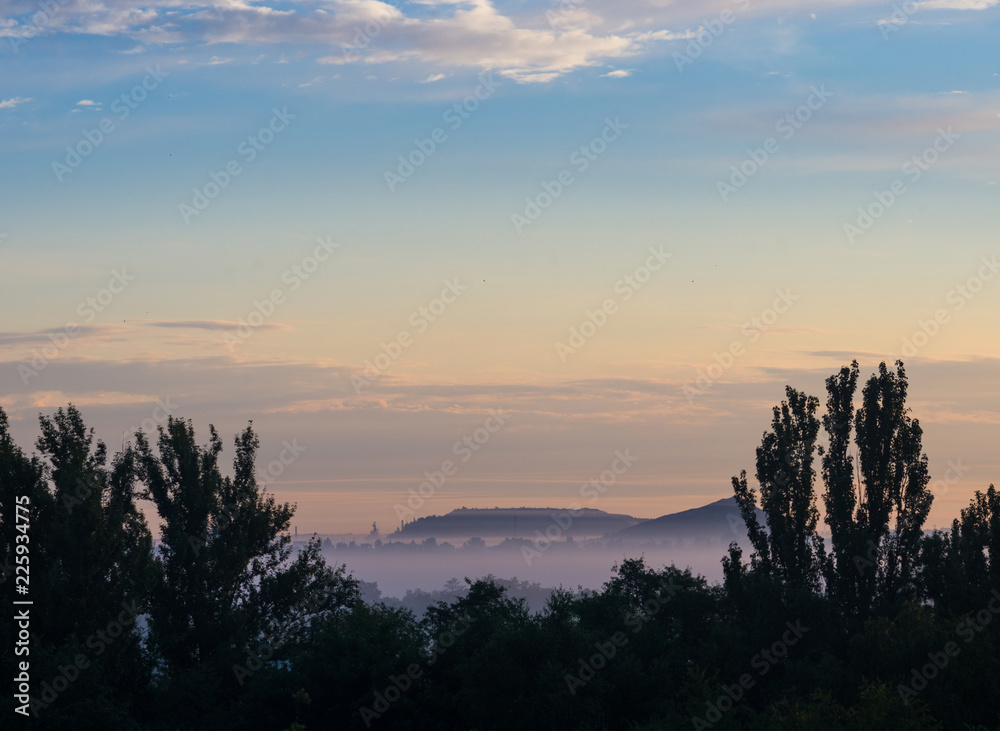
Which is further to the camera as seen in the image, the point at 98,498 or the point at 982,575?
the point at 982,575

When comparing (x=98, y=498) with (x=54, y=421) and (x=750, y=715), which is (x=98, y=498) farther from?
(x=750, y=715)

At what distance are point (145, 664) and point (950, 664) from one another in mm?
40726

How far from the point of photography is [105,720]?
4841 cm

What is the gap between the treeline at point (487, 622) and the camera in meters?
48.4

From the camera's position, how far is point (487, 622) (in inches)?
2240

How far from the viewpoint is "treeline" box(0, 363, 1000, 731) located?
4838cm

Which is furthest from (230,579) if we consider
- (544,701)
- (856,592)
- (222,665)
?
(856,592)

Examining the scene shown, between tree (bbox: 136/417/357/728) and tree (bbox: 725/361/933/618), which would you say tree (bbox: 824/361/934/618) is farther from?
tree (bbox: 136/417/357/728)

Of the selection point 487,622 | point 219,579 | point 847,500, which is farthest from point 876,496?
point 219,579

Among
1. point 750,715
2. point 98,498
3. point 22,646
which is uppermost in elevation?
point 98,498
